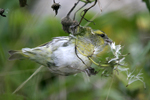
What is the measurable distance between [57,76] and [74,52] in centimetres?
105

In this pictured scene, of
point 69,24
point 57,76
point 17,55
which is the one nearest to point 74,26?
point 69,24

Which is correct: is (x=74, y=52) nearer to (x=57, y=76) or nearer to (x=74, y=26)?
(x=74, y=26)

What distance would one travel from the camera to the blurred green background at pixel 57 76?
1.26 m

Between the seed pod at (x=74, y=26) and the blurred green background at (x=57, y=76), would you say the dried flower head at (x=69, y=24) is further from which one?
the blurred green background at (x=57, y=76)

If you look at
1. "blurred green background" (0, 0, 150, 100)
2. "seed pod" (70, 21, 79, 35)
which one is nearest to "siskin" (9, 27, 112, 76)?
"seed pod" (70, 21, 79, 35)

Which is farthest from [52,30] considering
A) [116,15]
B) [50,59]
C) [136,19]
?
[50,59]

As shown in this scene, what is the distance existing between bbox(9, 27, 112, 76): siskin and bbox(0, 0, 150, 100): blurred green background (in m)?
0.18

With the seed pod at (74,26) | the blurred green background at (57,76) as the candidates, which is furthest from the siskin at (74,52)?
the blurred green background at (57,76)

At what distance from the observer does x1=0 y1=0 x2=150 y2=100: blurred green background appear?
126cm

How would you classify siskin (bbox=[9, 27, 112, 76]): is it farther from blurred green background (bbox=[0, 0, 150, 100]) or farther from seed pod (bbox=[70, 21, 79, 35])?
blurred green background (bbox=[0, 0, 150, 100])

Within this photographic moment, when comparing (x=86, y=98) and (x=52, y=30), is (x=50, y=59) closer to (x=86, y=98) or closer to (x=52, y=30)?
(x=86, y=98)

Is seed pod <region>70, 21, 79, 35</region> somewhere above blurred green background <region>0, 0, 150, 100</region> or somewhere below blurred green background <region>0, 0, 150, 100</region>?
above

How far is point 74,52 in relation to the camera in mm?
985

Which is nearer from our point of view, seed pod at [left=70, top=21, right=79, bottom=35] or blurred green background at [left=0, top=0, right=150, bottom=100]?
seed pod at [left=70, top=21, right=79, bottom=35]
